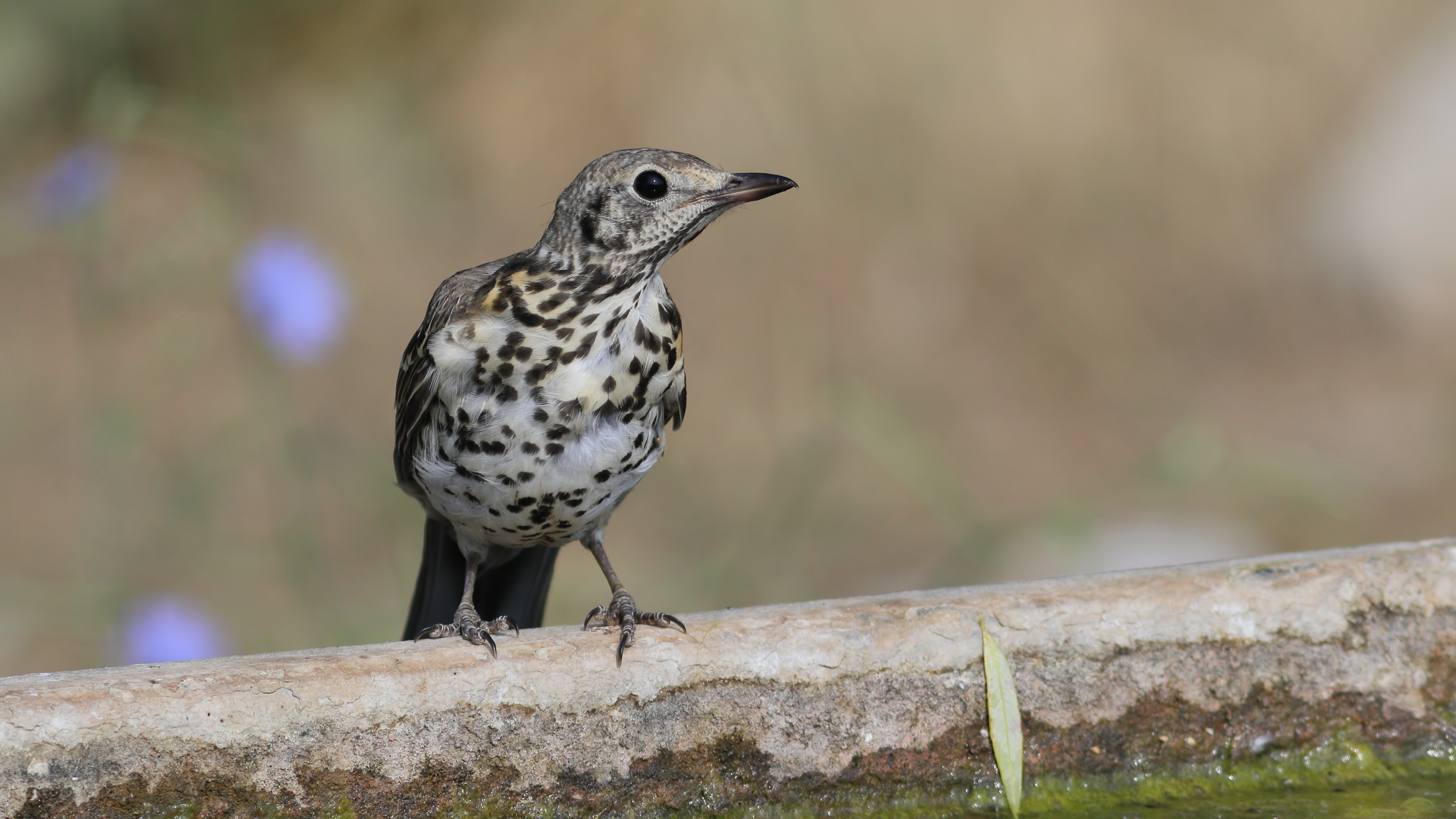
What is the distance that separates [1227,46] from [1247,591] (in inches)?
279

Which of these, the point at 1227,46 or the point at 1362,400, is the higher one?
the point at 1227,46

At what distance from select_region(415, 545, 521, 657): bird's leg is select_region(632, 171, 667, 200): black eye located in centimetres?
94

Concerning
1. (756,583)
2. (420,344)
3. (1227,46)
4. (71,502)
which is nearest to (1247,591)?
(420,344)

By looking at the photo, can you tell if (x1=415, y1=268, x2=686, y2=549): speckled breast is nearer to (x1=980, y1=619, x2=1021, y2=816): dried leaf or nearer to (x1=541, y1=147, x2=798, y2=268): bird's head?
(x1=541, y1=147, x2=798, y2=268): bird's head

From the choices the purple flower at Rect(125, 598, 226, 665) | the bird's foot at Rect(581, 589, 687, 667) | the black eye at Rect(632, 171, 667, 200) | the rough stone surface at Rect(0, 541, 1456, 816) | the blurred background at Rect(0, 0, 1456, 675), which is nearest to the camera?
the rough stone surface at Rect(0, 541, 1456, 816)

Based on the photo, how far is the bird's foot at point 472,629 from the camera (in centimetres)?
272

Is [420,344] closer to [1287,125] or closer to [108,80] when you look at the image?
[108,80]

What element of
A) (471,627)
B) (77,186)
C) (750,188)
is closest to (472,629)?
(471,627)

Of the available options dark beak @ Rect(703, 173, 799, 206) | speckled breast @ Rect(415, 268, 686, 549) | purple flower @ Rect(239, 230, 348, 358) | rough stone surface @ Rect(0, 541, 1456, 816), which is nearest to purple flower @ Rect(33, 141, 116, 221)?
purple flower @ Rect(239, 230, 348, 358)

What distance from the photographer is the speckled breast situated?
3.10 meters

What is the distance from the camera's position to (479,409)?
3.12 meters

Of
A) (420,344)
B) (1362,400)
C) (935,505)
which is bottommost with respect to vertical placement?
(420,344)

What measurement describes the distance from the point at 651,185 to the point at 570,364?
1.41ft

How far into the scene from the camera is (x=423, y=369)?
10.9ft
